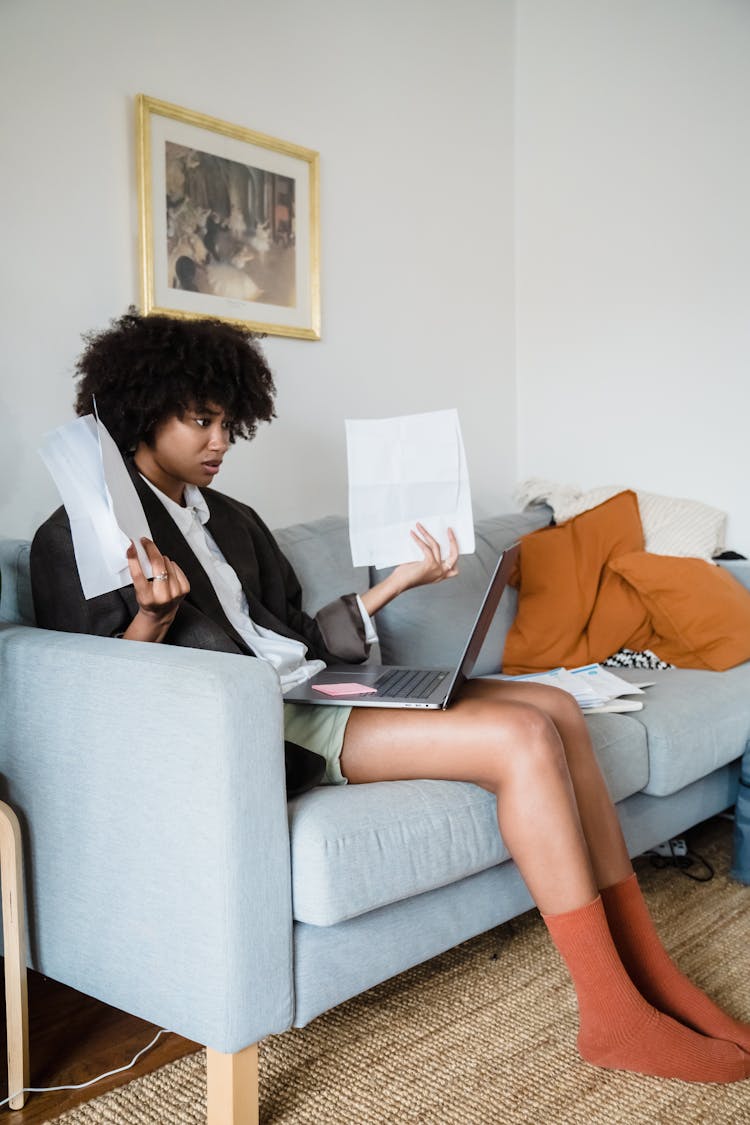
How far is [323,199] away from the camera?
2701 mm

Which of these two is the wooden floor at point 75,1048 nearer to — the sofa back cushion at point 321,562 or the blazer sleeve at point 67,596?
the blazer sleeve at point 67,596

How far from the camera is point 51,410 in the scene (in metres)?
2.10

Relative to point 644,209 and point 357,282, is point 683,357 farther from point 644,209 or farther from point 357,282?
point 357,282

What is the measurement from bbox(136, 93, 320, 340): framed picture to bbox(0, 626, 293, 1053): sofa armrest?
1148 mm

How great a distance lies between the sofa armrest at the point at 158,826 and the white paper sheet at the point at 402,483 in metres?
0.48

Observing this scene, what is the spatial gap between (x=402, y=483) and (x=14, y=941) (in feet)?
3.03

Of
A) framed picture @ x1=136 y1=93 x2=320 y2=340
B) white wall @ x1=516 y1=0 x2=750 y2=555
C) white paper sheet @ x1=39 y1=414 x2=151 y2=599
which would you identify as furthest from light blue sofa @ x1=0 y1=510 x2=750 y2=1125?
white wall @ x1=516 y1=0 x2=750 y2=555

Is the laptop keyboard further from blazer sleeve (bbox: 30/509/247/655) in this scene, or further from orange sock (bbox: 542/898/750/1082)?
orange sock (bbox: 542/898/750/1082)

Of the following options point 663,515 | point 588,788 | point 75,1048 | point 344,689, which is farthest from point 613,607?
point 75,1048

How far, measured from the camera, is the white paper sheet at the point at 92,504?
1.35 metres

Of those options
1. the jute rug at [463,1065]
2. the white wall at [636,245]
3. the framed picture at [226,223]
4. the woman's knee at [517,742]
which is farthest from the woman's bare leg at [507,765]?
the white wall at [636,245]

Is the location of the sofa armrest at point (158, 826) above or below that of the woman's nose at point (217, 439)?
below

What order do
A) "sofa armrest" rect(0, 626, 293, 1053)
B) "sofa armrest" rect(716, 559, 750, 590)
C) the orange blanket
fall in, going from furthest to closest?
"sofa armrest" rect(716, 559, 750, 590)
the orange blanket
"sofa armrest" rect(0, 626, 293, 1053)

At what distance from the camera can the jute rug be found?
4.47 feet
